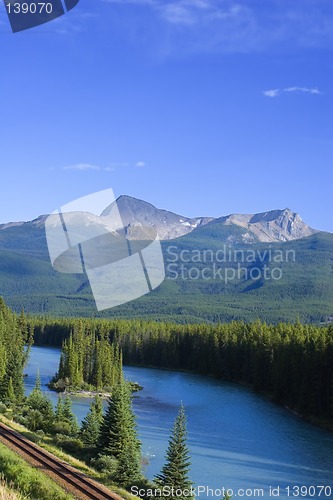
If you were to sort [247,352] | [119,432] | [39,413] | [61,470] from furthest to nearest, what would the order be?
[247,352]
[39,413]
[119,432]
[61,470]

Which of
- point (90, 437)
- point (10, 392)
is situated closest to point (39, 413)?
point (90, 437)

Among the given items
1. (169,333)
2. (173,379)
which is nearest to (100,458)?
(173,379)

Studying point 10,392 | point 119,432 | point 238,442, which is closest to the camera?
point 119,432

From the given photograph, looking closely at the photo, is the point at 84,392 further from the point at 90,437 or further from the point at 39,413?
the point at 90,437

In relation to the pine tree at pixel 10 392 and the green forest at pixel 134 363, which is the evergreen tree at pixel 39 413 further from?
the pine tree at pixel 10 392

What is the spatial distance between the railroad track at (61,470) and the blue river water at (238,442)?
347 inches

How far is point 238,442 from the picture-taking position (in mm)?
48969

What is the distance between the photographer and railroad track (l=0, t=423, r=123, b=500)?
21.8 m

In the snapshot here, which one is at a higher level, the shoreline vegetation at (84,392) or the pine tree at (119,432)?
the pine tree at (119,432)

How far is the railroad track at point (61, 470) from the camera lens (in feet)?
71.6

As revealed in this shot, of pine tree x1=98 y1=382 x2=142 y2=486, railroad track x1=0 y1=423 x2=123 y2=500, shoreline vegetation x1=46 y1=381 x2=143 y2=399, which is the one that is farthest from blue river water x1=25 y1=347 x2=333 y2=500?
railroad track x1=0 y1=423 x2=123 y2=500

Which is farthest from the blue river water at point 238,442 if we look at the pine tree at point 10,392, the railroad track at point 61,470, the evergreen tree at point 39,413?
the railroad track at point 61,470

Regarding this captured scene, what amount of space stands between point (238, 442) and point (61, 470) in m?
27.3

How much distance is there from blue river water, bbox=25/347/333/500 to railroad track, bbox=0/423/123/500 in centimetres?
882
